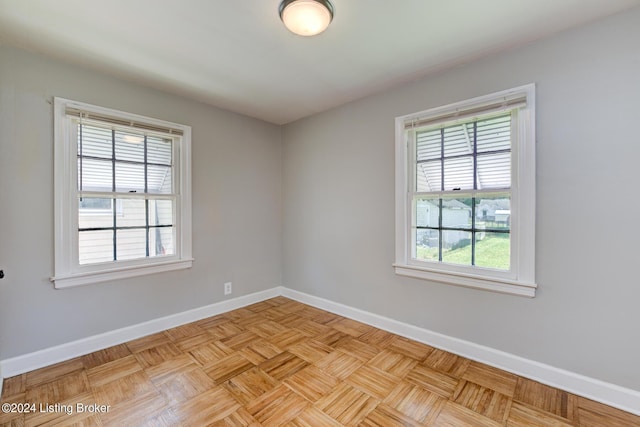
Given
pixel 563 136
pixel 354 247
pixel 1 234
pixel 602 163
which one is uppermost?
pixel 563 136

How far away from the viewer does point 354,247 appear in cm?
310

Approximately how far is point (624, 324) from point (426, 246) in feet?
4.30

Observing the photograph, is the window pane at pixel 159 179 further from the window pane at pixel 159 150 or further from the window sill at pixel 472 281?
the window sill at pixel 472 281

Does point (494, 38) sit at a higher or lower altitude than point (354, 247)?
higher

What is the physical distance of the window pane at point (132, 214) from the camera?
8.45 feet

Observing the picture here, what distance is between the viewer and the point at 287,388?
193 centimetres

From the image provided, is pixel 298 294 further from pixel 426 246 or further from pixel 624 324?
pixel 624 324

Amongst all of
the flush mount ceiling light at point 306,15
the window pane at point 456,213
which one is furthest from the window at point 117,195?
the window pane at point 456,213

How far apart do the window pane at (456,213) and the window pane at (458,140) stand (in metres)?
0.41

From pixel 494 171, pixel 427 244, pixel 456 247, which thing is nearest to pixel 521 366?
pixel 456 247

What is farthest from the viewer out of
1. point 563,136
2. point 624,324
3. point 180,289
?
point 180,289

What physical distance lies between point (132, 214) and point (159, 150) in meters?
0.69

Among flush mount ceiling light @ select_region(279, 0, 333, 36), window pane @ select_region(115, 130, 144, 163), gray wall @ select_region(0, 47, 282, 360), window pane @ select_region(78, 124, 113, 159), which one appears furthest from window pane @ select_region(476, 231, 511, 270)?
window pane @ select_region(78, 124, 113, 159)

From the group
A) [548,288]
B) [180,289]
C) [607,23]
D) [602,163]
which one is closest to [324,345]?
[180,289]
